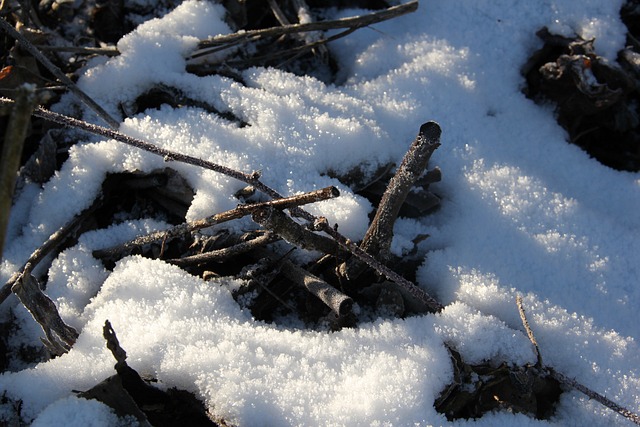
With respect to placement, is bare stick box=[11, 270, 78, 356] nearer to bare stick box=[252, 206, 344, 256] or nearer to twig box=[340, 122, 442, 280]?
bare stick box=[252, 206, 344, 256]

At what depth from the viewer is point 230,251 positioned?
58.0 inches

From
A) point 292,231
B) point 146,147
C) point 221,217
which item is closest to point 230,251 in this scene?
point 221,217

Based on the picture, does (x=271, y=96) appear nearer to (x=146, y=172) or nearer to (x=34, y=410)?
(x=146, y=172)

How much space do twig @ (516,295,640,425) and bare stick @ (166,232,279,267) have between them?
644mm

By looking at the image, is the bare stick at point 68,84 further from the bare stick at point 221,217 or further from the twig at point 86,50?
the bare stick at point 221,217

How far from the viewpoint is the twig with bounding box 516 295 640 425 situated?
Answer: 1311 mm

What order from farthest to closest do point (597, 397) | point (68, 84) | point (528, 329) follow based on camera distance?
point (68, 84) < point (528, 329) < point (597, 397)

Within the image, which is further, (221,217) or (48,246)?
(48,246)

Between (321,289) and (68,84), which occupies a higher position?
(68,84)

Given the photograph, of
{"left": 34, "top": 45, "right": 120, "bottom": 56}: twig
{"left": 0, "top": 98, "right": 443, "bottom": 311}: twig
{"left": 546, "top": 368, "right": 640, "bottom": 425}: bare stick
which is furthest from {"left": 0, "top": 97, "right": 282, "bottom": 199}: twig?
{"left": 546, "top": 368, "right": 640, "bottom": 425}: bare stick

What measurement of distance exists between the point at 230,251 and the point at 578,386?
868 mm

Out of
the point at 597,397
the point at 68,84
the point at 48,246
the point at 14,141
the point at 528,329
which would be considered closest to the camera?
the point at 14,141

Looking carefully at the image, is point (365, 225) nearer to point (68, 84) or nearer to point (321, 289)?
point (321, 289)

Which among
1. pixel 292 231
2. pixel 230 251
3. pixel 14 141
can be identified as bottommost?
pixel 230 251
